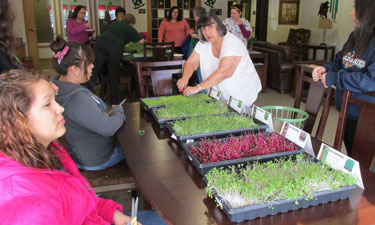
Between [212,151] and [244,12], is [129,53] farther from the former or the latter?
[244,12]

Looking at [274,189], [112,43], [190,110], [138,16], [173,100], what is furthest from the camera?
[138,16]

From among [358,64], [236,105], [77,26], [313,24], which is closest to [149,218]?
[236,105]

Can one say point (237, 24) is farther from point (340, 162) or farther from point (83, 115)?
point (340, 162)

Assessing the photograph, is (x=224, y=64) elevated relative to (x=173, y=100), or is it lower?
elevated

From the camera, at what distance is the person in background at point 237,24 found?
4941mm

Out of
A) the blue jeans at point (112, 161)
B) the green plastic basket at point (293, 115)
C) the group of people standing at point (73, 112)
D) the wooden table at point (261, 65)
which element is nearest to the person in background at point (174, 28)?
the wooden table at point (261, 65)

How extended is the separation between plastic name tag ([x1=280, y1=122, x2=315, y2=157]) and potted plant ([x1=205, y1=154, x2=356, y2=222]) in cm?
26

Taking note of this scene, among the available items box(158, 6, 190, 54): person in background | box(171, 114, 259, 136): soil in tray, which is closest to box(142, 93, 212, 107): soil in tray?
box(171, 114, 259, 136): soil in tray

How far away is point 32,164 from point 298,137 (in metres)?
1.05

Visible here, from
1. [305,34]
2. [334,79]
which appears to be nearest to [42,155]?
[334,79]

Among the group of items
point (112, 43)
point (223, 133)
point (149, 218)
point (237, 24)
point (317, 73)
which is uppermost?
point (237, 24)

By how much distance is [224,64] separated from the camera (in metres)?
2.20

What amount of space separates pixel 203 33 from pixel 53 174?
172 cm

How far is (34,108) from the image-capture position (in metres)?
0.93
